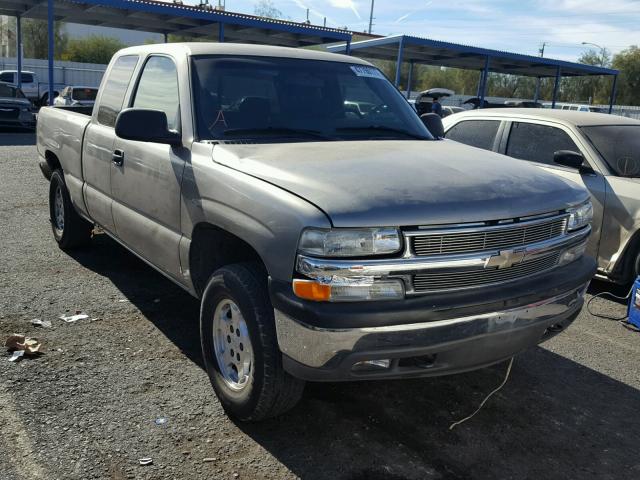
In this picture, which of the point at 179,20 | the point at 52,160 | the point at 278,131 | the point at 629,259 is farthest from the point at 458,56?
the point at 278,131

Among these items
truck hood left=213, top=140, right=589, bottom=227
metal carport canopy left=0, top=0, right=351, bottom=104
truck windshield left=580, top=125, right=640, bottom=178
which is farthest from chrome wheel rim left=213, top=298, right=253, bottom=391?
metal carport canopy left=0, top=0, right=351, bottom=104

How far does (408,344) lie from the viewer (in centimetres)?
265

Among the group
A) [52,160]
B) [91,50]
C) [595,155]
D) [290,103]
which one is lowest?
[52,160]

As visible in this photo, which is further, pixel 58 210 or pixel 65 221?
pixel 58 210

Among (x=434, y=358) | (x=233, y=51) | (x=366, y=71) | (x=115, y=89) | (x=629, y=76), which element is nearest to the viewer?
(x=434, y=358)

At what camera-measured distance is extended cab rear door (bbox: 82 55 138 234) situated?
4719 millimetres

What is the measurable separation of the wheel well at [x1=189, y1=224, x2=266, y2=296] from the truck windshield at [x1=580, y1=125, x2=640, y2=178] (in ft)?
13.0

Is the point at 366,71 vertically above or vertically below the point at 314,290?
above

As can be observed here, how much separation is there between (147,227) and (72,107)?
3.43m

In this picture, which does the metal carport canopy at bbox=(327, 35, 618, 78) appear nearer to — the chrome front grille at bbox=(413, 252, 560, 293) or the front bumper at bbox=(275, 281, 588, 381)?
the chrome front grille at bbox=(413, 252, 560, 293)

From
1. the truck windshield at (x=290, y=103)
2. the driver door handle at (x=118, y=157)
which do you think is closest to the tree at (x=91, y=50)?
the driver door handle at (x=118, y=157)

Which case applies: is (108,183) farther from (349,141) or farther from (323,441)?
(323,441)

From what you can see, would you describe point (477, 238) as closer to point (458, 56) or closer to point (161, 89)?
point (161, 89)

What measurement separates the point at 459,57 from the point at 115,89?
27838mm
